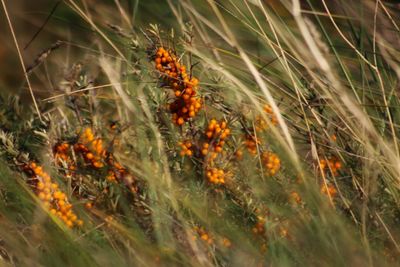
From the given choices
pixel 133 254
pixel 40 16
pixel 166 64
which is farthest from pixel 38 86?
pixel 133 254

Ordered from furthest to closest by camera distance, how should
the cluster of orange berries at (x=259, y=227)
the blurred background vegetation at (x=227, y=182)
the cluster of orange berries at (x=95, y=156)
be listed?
the cluster of orange berries at (x=95, y=156) < the cluster of orange berries at (x=259, y=227) < the blurred background vegetation at (x=227, y=182)

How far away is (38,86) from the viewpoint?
2.57 meters

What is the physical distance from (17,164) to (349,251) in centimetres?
71

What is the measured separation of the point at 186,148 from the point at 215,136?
63 millimetres

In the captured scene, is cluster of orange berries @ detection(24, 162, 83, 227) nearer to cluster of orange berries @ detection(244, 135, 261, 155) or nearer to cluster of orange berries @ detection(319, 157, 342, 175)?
cluster of orange berries @ detection(244, 135, 261, 155)

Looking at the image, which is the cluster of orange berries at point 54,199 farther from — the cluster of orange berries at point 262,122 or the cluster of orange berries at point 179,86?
the cluster of orange berries at point 262,122

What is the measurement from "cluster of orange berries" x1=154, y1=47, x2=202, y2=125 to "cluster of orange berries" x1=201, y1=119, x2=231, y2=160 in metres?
0.05

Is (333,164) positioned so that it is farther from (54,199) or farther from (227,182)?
(54,199)

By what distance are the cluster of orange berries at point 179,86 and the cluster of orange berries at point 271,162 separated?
0.17 metres

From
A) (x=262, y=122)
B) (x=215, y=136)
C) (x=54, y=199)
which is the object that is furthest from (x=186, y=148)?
(x=54, y=199)

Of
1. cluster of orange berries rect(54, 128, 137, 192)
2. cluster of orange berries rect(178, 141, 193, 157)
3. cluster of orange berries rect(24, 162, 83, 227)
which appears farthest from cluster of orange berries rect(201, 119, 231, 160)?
cluster of orange berries rect(24, 162, 83, 227)

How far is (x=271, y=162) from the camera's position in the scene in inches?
58.2

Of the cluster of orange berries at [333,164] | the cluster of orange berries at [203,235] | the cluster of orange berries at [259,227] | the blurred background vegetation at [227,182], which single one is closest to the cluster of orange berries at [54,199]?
the blurred background vegetation at [227,182]

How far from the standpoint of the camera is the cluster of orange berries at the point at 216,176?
1.44 m
